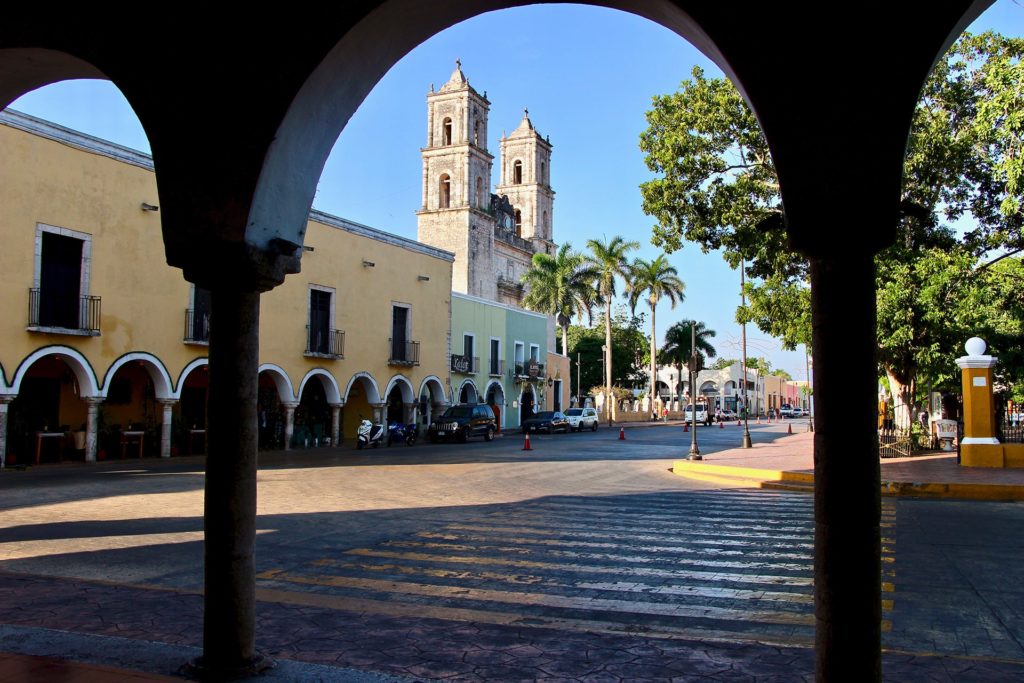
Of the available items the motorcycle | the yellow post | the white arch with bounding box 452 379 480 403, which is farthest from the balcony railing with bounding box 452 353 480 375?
the yellow post

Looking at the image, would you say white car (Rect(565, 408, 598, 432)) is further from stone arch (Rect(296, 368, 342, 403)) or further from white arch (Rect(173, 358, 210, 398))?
white arch (Rect(173, 358, 210, 398))

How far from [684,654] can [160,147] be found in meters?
4.13

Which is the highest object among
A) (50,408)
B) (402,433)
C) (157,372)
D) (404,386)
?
(157,372)

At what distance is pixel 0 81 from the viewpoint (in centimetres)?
547

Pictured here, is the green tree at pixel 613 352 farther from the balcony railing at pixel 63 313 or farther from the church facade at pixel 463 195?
the balcony railing at pixel 63 313

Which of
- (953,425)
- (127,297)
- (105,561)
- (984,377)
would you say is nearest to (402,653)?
(105,561)

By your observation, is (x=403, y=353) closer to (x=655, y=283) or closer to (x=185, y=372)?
(x=185, y=372)

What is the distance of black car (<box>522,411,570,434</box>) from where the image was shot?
Result: 41.4 metres

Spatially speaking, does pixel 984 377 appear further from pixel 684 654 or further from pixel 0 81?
pixel 0 81

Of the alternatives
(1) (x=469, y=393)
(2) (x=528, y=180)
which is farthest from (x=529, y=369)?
(2) (x=528, y=180)

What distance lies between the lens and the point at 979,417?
721 inches

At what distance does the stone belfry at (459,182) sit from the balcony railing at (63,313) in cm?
4670

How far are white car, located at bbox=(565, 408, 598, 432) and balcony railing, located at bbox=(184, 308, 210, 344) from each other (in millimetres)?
22544

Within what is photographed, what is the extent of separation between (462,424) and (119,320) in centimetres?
1407
